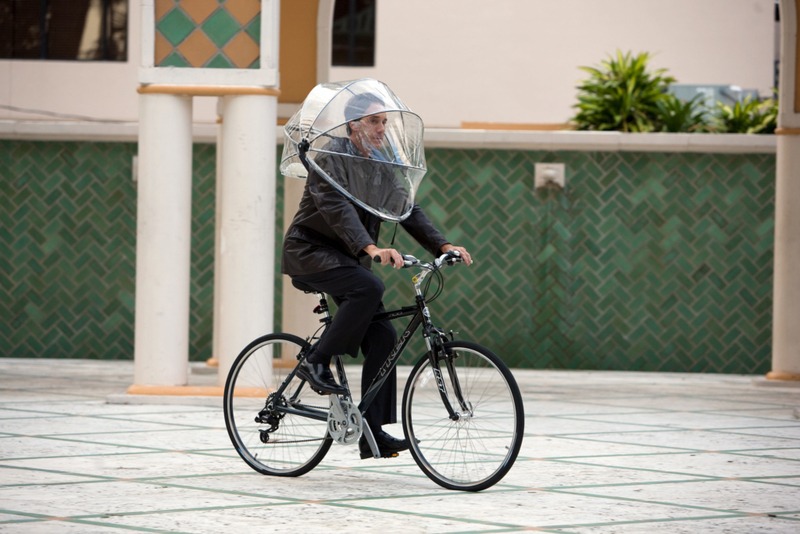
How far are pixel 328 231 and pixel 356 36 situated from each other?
19.1 metres

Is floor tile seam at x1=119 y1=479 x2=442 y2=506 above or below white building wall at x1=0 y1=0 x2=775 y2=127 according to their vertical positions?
below

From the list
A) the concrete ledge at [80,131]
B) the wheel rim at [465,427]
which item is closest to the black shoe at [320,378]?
the wheel rim at [465,427]

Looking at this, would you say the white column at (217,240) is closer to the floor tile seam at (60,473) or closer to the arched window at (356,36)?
the floor tile seam at (60,473)

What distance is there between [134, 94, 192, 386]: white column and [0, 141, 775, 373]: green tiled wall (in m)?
3.14

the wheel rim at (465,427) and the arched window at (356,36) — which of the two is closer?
the wheel rim at (465,427)

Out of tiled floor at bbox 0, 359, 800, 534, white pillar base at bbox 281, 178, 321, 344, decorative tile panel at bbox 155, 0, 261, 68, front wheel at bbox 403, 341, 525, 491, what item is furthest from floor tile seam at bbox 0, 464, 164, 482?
white pillar base at bbox 281, 178, 321, 344

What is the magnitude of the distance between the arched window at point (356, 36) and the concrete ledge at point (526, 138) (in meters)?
13.0

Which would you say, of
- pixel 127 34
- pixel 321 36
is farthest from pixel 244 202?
pixel 127 34

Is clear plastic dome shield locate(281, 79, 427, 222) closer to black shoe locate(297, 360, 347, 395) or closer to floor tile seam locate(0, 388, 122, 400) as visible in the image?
black shoe locate(297, 360, 347, 395)

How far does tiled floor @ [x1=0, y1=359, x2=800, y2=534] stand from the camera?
4.00 metres

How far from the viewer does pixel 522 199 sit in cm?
1052

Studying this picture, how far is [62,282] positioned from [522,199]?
459cm

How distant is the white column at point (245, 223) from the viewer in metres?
7.27

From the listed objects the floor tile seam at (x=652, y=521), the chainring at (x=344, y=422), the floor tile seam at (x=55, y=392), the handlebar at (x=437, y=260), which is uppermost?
the handlebar at (x=437, y=260)
